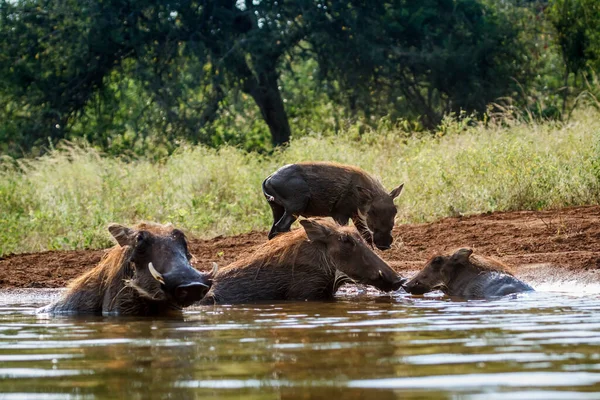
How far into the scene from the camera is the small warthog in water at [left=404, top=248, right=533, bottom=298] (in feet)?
24.7

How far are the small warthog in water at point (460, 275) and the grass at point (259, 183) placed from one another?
5344 mm

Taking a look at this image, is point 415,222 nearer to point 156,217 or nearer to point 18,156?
point 156,217

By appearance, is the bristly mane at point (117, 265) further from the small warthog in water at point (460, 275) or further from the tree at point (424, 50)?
the tree at point (424, 50)

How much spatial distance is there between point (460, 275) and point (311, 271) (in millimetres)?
1113

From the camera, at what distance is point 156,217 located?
14.6m

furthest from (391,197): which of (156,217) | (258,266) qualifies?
(156,217)

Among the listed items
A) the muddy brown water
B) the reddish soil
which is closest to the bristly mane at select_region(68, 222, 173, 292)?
the muddy brown water

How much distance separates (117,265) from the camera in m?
6.47

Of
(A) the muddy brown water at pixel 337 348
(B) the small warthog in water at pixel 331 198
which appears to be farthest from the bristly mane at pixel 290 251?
(B) the small warthog in water at pixel 331 198

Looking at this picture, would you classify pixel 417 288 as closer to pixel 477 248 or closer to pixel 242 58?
pixel 477 248

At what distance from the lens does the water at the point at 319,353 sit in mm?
3361

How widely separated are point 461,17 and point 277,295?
19.1 metres

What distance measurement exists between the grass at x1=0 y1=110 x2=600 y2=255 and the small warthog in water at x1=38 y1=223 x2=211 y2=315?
5945mm

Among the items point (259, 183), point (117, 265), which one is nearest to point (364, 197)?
point (117, 265)
